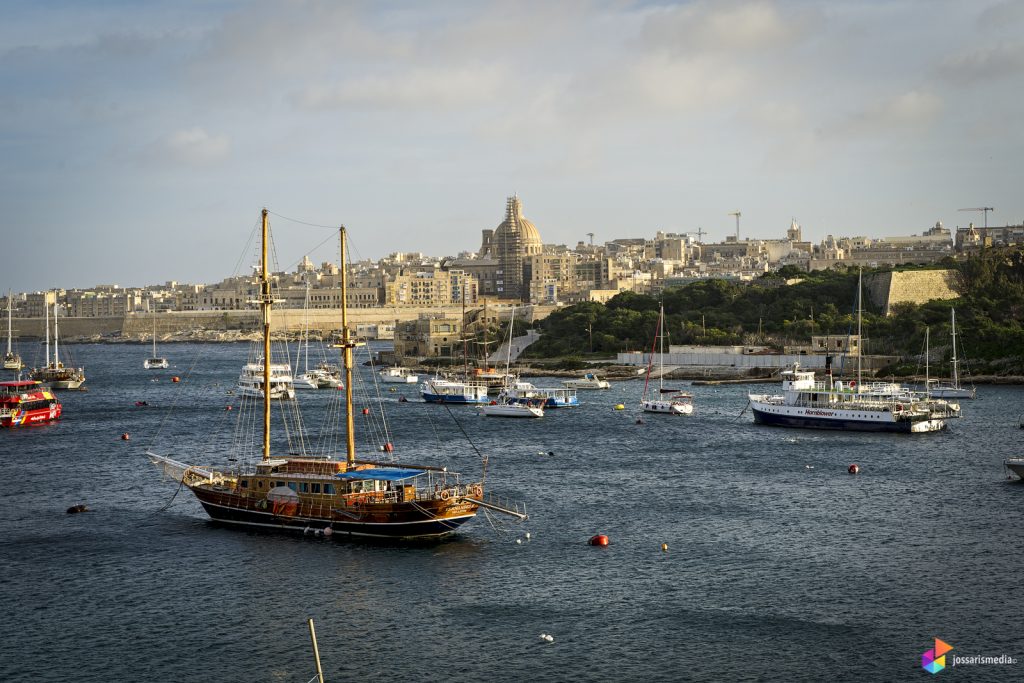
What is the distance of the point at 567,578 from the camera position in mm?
22688

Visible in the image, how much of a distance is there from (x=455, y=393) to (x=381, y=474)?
32.6 m

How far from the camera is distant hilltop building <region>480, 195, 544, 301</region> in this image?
565 feet

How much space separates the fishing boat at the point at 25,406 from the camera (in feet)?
161

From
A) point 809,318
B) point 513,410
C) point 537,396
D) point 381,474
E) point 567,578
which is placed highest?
point 809,318

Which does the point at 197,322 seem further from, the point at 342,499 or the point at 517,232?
the point at 342,499

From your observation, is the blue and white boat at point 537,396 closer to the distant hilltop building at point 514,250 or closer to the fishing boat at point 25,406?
the fishing boat at point 25,406

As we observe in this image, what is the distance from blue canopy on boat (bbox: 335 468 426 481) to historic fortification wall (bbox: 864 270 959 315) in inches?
2343

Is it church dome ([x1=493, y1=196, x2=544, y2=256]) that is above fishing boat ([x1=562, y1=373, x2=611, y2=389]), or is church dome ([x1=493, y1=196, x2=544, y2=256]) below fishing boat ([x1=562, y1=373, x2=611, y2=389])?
above

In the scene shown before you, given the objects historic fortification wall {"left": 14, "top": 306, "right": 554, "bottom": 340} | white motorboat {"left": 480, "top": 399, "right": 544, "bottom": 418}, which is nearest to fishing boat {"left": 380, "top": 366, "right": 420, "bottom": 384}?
white motorboat {"left": 480, "top": 399, "right": 544, "bottom": 418}

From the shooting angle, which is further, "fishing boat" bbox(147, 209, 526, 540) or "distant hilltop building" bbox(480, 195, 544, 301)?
"distant hilltop building" bbox(480, 195, 544, 301)

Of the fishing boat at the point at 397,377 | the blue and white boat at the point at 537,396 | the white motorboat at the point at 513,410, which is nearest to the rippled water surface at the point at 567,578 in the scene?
the white motorboat at the point at 513,410

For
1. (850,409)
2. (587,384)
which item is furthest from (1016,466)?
(587,384)

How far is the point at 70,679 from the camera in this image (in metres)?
18.0

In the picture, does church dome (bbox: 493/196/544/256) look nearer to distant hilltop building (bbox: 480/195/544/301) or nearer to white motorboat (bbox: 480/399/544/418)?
distant hilltop building (bbox: 480/195/544/301)
